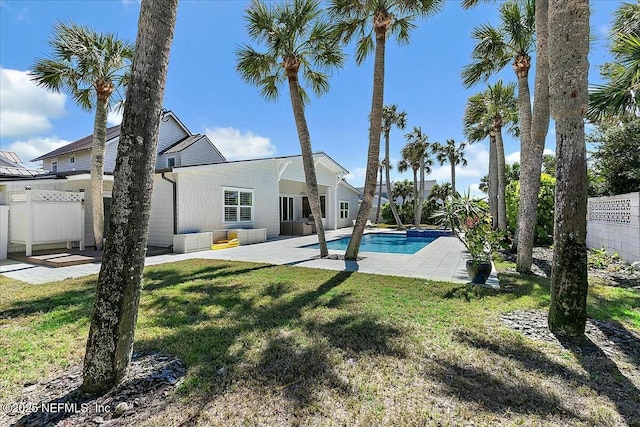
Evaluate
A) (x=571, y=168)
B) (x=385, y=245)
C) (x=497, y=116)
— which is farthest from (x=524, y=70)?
(x=385, y=245)

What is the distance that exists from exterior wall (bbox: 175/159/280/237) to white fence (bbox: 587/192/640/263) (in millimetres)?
15629

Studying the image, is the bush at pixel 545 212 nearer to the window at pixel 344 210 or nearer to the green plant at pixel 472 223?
the green plant at pixel 472 223

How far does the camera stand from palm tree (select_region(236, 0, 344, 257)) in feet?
34.1

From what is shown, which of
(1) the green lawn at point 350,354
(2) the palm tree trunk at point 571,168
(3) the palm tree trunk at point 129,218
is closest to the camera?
(1) the green lawn at point 350,354

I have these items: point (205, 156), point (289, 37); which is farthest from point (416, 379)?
point (205, 156)

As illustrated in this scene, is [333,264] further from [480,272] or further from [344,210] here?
[344,210]

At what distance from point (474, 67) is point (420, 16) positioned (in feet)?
9.69

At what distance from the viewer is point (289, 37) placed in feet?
34.7

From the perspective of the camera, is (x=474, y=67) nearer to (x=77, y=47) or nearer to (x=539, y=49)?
(x=539, y=49)

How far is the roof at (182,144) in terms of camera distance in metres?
21.6

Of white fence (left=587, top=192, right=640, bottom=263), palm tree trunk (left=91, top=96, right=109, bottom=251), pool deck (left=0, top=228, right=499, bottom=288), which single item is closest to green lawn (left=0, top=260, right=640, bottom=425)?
pool deck (left=0, top=228, right=499, bottom=288)

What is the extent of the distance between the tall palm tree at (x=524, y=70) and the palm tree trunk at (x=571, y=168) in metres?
3.81

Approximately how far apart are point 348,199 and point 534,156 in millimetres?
23421

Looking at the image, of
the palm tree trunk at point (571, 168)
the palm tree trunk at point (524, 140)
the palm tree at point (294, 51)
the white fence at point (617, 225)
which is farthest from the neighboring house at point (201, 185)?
the white fence at point (617, 225)
